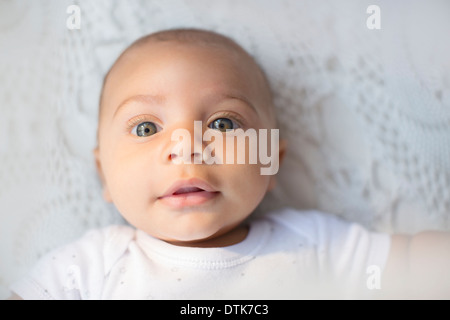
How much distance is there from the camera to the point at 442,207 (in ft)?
2.92

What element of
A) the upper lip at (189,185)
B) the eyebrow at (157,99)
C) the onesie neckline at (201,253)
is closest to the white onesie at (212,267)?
the onesie neckline at (201,253)

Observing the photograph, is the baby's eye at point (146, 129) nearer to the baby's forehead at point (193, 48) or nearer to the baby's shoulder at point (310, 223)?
the baby's forehead at point (193, 48)

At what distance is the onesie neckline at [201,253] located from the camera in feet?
2.54

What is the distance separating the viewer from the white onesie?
759 mm

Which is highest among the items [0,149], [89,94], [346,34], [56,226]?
[346,34]

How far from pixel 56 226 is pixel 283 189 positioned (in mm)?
414

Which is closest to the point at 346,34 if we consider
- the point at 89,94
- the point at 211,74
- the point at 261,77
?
the point at 261,77

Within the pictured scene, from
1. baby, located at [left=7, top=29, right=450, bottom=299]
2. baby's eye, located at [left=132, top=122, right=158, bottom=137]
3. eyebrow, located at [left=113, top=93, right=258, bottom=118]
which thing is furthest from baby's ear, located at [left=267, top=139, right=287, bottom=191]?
baby's eye, located at [left=132, top=122, right=158, bottom=137]

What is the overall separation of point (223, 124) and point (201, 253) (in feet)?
0.65

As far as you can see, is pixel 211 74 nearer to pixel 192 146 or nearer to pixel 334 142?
pixel 192 146

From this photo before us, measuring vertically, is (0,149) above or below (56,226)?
above

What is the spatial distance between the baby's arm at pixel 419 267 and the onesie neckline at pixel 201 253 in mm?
219

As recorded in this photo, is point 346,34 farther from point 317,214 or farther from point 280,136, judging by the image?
point 317,214

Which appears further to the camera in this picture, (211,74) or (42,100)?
(42,100)
